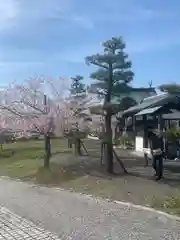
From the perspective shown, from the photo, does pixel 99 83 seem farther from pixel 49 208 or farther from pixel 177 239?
Answer: pixel 177 239

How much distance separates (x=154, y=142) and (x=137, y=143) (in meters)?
10.4

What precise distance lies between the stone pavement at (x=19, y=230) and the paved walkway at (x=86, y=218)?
0.02 m

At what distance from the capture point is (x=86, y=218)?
6730mm

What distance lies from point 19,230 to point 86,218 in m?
1.37

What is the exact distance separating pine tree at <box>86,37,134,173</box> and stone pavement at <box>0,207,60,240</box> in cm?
572

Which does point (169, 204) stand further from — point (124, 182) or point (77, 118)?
point (77, 118)

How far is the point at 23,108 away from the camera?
15070mm

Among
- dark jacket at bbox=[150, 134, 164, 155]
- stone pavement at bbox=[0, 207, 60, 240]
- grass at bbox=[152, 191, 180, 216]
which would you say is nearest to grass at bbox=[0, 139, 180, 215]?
grass at bbox=[152, 191, 180, 216]

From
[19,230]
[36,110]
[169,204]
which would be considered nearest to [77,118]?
[36,110]

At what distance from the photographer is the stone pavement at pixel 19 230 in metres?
5.66

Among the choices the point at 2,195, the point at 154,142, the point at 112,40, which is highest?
the point at 112,40

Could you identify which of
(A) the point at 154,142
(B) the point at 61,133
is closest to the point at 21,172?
(B) the point at 61,133

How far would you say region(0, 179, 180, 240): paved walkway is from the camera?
223 inches

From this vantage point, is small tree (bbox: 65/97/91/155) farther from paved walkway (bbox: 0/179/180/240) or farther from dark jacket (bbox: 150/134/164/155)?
paved walkway (bbox: 0/179/180/240)
